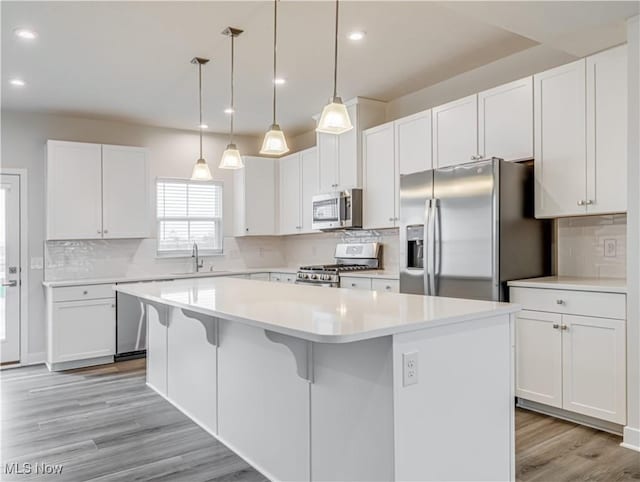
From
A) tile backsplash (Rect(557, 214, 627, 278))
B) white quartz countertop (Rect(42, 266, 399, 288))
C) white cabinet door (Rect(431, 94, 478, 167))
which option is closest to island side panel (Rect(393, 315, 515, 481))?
tile backsplash (Rect(557, 214, 627, 278))

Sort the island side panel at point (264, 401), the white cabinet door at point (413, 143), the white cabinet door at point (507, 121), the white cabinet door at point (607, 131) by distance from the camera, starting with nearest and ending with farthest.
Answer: the island side panel at point (264, 401) → the white cabinet door at point (607, 131) → the white cabinet door at point (507, 121) → the white cabinet door at point (413, 143)

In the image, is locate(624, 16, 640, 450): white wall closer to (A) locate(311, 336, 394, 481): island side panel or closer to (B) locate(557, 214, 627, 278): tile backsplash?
(B) locate(557, 214, 627, 278): tile backsplash

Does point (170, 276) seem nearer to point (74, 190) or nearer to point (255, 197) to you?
point (74, 190)

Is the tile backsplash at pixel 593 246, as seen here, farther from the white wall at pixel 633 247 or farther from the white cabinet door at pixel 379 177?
the white cabinet door at pixel 379 177

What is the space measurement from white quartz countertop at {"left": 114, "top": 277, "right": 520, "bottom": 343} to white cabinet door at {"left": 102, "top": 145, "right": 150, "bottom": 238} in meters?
2.60

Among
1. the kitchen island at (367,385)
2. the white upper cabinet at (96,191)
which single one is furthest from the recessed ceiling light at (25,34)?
the kitchen island at (367,385)

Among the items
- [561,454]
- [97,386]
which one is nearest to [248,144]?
[97,386]

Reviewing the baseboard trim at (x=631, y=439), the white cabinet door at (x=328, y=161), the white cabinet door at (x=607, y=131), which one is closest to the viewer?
the baseboard trim at (x=631, y=439)

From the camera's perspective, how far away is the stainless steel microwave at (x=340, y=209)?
4.99 m

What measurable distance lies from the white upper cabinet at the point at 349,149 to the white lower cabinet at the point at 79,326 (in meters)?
2.67

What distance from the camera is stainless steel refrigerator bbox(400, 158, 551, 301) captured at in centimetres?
336

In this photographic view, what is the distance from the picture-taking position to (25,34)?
3.30 m

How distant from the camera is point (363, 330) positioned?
1.63 m

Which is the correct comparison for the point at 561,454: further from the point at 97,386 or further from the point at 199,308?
the point at 97,386
